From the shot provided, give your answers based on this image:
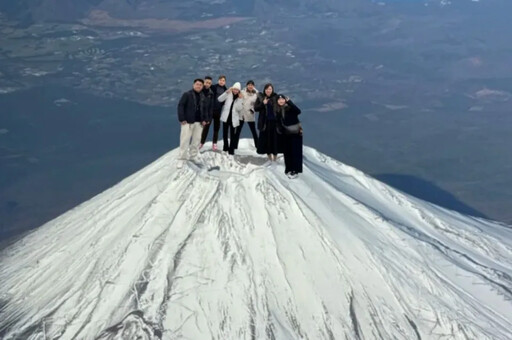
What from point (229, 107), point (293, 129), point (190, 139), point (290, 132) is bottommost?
point (190, 139)

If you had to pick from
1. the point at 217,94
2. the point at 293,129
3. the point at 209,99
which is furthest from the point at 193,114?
the point at 293,129

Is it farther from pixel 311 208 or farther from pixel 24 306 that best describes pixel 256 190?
pixel 24 306

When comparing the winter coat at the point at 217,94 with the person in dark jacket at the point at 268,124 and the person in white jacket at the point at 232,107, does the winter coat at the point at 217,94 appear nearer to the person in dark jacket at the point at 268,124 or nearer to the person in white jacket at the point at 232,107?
the person in white jacket at the point at 232,107

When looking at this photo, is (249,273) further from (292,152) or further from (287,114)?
(287,114)

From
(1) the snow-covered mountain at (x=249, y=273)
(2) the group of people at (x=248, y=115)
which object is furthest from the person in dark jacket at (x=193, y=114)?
(1) the snow-covered mountain at (x=249, y=273)

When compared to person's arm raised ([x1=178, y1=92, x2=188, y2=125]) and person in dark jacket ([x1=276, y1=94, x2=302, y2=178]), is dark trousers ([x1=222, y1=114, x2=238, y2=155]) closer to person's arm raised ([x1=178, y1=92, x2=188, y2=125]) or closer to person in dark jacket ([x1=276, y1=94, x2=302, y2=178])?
person's arm raised ([x1=178, y1=92, x2=188, y2=125])

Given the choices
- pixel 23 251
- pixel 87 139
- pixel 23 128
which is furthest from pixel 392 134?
pixel 23 251

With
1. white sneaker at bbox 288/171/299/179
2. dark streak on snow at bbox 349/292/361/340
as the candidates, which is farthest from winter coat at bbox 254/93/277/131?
dark streak on snow at bbox 349/292/361/340
